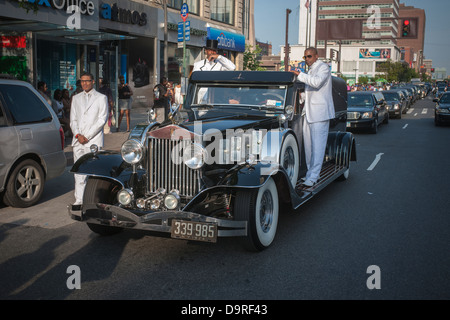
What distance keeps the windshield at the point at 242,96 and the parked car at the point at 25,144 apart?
227 cm

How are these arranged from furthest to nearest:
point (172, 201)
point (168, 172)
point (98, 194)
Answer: point (98, 194)
point (168, 172)
point (172, 201)

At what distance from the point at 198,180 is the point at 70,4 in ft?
44.6

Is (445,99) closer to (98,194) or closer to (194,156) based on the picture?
(194,156)

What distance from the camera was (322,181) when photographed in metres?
6.86

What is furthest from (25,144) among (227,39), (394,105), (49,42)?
(227,39)

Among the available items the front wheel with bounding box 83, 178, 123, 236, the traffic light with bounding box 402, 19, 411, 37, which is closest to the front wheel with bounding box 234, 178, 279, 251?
the front wheel with bounding box 83, 178, 123, 236

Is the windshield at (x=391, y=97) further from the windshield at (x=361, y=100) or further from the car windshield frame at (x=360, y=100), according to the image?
the windshield at (x=361, y=100)

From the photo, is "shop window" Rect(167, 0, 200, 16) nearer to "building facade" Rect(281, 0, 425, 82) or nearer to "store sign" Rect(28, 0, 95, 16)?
"store sign" Rect(28, 0, 95, 16)

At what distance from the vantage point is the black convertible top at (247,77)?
6641mm

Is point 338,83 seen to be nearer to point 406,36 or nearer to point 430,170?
point 430,170

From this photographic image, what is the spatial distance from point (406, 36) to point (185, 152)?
101ft

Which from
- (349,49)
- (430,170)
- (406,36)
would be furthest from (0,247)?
(349,49)

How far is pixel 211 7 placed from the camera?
98.5 ft

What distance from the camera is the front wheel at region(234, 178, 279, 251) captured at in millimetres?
4641
